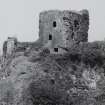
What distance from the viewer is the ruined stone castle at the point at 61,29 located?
55812 mm

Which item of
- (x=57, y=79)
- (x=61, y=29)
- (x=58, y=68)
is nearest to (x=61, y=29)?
(x=61, y=29)

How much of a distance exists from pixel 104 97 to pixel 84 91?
177 centimetres

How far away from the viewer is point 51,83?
5331 cm

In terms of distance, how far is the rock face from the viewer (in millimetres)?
52938

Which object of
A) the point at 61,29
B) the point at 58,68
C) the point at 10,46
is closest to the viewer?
the point at 58,68

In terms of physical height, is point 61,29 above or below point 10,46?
above

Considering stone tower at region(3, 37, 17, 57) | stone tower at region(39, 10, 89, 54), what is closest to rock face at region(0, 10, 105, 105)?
stone tower at region(39, 10, 89, 54)

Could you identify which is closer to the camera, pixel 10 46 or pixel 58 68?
pixel 58 68

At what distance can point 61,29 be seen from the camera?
184ft

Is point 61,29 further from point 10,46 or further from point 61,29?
point 10,46

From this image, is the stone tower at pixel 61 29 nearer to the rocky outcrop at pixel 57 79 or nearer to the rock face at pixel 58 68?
the rock face at pixel 58 68

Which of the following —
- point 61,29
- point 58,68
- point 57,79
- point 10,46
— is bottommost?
point 57,79

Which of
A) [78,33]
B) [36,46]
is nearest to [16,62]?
[36,46]

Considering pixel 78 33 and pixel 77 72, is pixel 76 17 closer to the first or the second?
pixel 78 33
